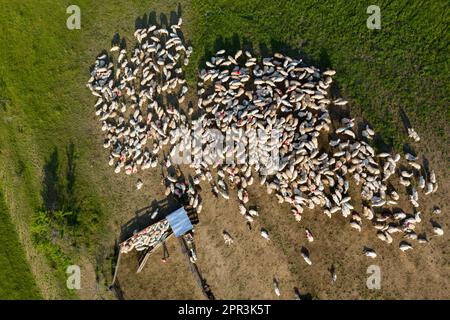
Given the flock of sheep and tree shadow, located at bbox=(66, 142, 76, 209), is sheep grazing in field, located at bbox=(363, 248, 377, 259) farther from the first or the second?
tree shadow, located at bbox=(66, 142, 76, 209)

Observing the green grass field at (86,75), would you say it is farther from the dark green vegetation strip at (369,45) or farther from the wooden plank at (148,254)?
the wooden plank at (148,254)

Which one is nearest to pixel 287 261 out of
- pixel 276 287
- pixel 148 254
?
pixel 276 287

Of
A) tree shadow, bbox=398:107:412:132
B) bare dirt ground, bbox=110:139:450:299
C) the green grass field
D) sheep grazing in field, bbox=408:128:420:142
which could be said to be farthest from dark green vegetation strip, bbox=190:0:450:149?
bare dirt ground, bbox=110:139:450:299

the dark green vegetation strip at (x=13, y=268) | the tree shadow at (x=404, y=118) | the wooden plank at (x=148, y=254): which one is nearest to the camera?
the tree shadow at (x=404, y=118)

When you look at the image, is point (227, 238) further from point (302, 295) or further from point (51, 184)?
point (51, 184)

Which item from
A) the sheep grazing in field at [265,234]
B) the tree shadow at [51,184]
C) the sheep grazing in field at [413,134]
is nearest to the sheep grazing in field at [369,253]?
the sheep grazing in field at [265,234]
